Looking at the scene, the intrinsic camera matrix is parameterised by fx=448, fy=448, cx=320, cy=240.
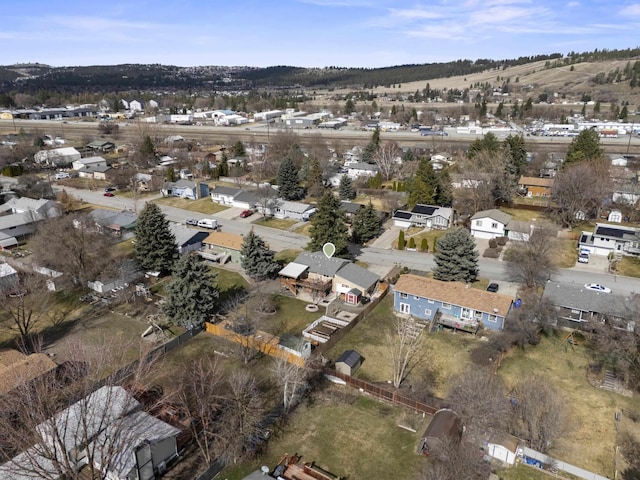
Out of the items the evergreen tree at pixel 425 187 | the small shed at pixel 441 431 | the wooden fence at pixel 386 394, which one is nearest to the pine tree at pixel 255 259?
the wooden fence at pixel 386 394

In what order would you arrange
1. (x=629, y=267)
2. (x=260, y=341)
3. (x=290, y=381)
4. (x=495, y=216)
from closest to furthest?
(x=290, y=381) → (x=260, y=341) → (x=629, y=267) → (x=495, y=216)

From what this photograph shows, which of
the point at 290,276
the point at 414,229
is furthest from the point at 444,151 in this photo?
the point at 290,276

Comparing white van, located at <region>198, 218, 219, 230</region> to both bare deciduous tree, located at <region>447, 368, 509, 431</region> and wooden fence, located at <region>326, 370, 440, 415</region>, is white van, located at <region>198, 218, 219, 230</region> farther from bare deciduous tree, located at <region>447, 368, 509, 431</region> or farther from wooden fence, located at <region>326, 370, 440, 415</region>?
bare deciduous tree, located at <region>447, 368, 509, 431</region>

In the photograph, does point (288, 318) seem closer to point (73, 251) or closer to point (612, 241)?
point (73, 251)

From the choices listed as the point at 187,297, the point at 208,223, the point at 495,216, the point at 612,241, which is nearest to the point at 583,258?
the point at 612,241

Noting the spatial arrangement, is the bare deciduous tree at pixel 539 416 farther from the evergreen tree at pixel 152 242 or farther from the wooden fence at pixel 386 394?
the evergreen tree at pixel 152 242

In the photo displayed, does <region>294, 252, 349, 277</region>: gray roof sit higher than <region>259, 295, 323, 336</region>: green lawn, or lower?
higher

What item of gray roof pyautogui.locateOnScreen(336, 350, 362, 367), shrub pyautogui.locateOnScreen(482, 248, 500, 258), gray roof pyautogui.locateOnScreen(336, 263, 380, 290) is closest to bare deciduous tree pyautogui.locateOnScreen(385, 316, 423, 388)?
gray roof pyautogui.locateOnScreen(336, 350, 362, 367)
